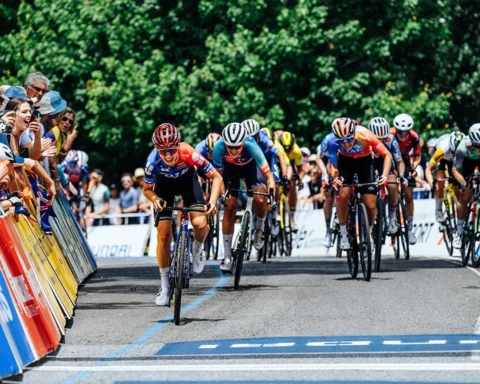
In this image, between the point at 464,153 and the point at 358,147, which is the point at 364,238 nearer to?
the point at 358,147

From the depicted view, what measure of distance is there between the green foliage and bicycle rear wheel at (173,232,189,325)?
23093mm

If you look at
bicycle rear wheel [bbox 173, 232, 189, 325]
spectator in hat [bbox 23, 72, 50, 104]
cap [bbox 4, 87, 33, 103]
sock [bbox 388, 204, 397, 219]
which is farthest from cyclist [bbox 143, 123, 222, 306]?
sock [bbox 388, 204, 397, 219]

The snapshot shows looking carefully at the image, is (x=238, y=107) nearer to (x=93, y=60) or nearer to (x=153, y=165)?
(x=93, y=60)

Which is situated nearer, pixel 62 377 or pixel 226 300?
pixel 62 377

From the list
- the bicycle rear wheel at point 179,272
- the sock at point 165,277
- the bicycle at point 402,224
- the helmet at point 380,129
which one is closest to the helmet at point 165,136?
the bicycle rear wheel at point 179,272

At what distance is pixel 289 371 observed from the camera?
949cm

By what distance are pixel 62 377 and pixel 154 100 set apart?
28.6 m

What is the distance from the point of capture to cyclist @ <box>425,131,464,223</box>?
20.6m

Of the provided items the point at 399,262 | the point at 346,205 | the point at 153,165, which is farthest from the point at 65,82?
the point at 153,165

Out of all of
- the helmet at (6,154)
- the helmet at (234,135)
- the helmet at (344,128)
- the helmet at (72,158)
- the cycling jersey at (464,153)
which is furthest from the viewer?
the helmet at (72,158)

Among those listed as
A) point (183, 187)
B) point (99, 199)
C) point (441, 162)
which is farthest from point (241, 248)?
point (99, 199)

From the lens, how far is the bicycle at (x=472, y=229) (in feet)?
59.8

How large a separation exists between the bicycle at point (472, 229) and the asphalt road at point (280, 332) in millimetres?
721

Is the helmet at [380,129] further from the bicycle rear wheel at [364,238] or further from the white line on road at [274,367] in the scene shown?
the white line on road at [274,367]
